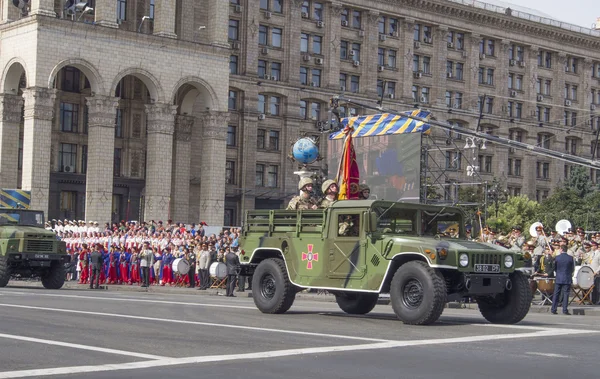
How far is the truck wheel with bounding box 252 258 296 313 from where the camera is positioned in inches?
740

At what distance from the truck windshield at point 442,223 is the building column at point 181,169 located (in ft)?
150

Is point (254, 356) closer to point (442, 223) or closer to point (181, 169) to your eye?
point (442, 223)

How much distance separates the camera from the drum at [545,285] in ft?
87.4

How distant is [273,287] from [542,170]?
76.9 meters

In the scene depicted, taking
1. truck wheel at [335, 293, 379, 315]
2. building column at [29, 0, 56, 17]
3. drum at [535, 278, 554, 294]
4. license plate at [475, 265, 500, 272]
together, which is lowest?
truck wheel at [335, 293, 379, 315]

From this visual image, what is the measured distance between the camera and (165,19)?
56.2m

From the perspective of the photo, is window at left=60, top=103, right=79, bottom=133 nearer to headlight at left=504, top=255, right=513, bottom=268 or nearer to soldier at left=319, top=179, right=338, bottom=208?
soldier at left=319, top=179, right=338, bottom=208

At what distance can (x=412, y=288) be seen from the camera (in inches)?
660

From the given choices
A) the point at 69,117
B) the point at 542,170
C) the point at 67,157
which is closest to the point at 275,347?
the point at 67,157

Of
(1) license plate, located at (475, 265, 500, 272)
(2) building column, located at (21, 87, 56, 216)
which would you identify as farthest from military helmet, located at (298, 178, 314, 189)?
(2) building column, located at (21, 87, 56, 216)

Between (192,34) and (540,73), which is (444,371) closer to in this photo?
(192,34)

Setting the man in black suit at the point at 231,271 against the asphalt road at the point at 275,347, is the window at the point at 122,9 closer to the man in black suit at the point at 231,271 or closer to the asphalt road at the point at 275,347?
the man in black suit at the point at 231,271

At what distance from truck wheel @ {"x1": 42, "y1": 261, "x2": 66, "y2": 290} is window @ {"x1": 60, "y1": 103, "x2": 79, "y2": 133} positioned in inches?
1233

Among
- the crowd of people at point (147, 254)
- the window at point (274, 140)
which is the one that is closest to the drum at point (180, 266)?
the crowd of people at point (147, 254)
